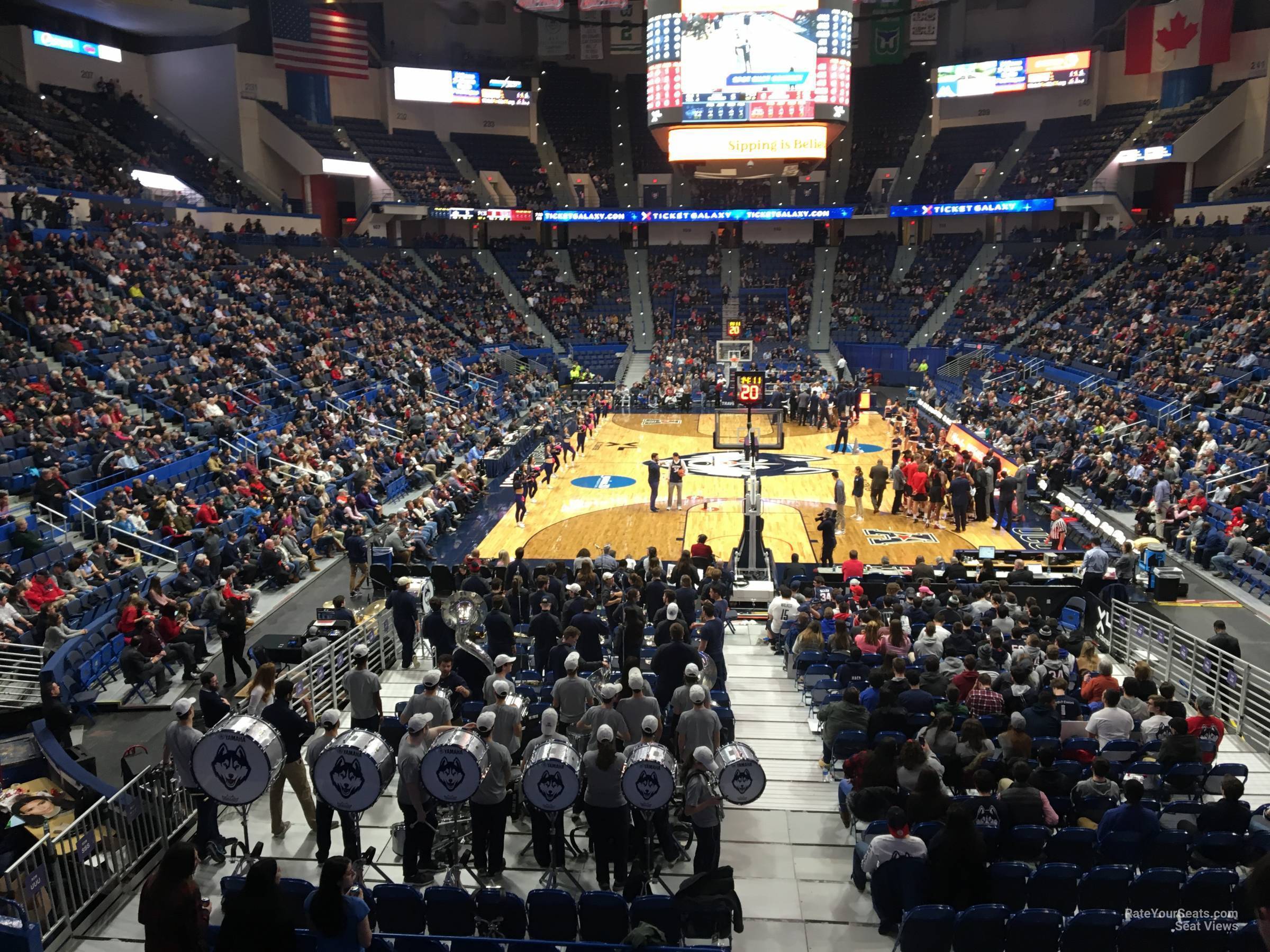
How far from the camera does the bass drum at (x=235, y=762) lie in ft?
23.4

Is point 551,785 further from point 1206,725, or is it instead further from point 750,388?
point 750,388

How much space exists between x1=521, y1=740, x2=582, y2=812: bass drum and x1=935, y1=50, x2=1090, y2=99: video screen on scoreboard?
48.2 m

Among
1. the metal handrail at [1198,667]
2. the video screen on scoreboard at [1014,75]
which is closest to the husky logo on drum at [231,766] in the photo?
the metal handrail at [1198,667]

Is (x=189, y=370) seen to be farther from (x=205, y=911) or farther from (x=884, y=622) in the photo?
(x=205, y=911)

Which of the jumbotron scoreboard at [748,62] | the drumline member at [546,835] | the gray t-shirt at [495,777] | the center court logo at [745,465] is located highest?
the jumbotron scoreboard at [748,62]

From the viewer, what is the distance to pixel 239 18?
132 feet

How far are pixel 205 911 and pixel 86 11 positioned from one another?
40722 mm

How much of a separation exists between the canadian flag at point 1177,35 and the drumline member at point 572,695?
45472mm

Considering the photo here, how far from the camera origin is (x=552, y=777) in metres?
7.10

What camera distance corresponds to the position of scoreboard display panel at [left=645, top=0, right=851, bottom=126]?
3384 centimetres

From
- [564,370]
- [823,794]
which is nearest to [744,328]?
[564,370]

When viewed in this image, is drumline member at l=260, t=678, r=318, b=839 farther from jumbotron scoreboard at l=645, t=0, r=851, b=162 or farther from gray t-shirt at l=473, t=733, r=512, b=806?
jumbotron scoreboard at l=645, t=0, r=851, b=162

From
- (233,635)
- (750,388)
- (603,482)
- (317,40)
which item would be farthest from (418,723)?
(317,40)

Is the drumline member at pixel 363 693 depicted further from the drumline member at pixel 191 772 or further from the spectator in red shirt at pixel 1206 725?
the spectator in red shirt at pixel 1206 725
